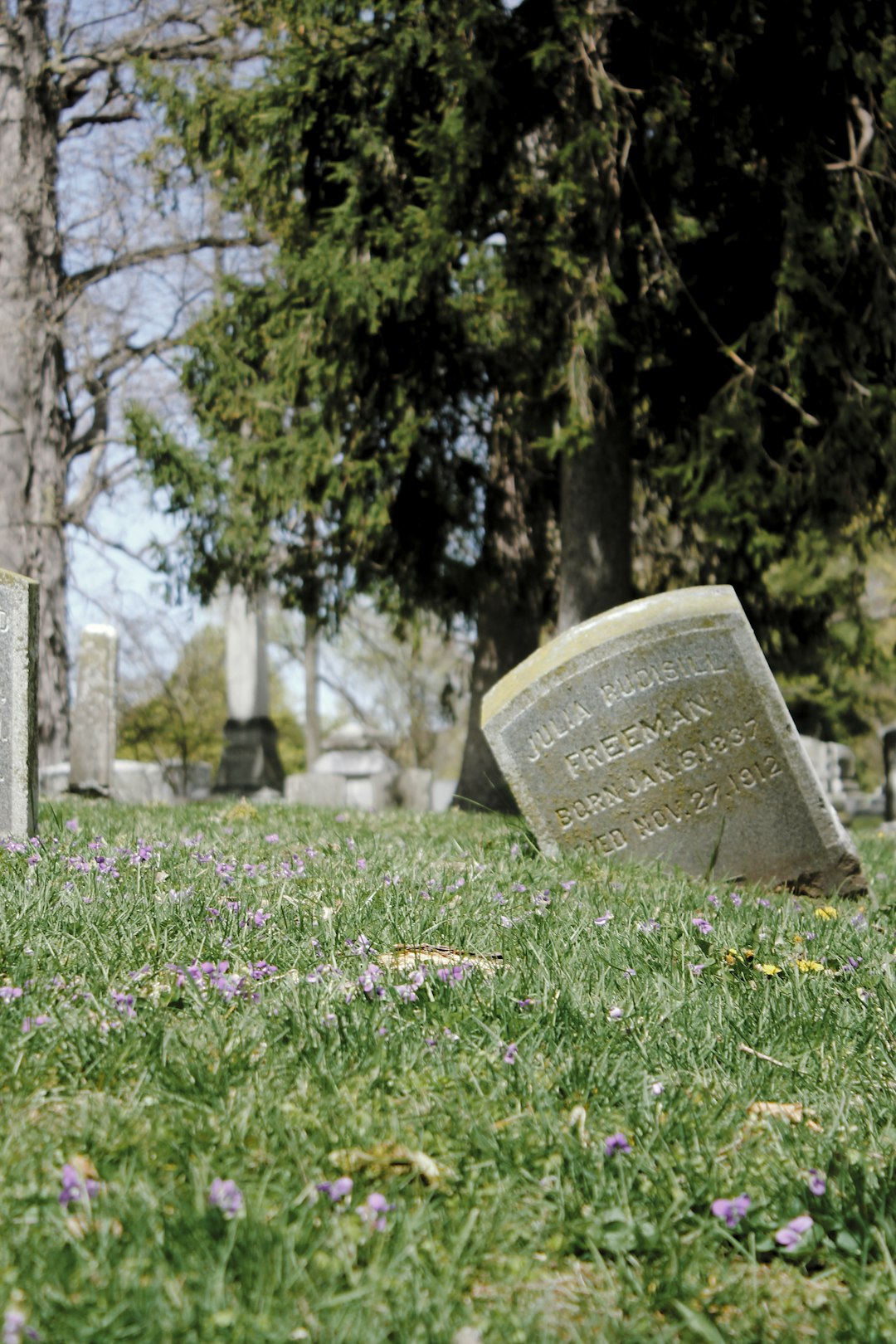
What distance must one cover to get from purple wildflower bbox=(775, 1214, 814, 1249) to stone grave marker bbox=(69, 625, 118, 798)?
12093 mm

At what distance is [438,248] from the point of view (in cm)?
1025

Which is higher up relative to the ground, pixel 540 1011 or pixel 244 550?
pixel 244 550

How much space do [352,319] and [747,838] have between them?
6915mm

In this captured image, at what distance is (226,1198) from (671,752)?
161 inches

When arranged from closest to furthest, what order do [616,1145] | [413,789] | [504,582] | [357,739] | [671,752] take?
1. [616,1145]
2. [671,752]
3. [504,582]
4. [413,789]
5. [357,739]

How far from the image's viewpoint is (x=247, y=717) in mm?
20766

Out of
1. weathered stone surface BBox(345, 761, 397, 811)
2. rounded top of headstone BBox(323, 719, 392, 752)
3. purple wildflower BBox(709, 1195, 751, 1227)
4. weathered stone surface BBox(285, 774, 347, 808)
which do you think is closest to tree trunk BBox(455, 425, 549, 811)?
weathered stone surface BBox(285, 774, 347, 808)

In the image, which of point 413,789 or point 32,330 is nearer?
point 32,330

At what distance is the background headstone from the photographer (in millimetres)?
20234

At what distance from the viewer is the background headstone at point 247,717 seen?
20234mm

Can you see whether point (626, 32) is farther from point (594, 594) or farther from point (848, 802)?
point (848, 802)

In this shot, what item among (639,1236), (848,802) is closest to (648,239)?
(639,1236)

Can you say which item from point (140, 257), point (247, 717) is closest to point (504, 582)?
point (247, 717)

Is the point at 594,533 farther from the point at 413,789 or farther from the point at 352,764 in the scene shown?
the point at 352,764
